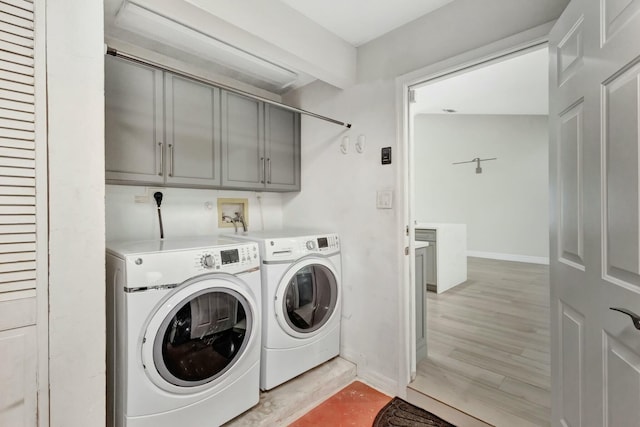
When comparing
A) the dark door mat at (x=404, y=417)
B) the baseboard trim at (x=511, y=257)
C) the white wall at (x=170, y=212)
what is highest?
the white wall at (x=170, y=212)

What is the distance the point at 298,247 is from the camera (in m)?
1.94

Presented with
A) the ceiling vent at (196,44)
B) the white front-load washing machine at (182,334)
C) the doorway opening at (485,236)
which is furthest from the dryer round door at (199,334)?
the ceiling vent at (196,44)

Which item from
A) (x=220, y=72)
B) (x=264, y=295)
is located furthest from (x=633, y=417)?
(x=220, y=72)

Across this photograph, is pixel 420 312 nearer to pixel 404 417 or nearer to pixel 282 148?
pixel 404 417

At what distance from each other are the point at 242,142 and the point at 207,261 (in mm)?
1048

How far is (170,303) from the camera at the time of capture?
1.34 meters

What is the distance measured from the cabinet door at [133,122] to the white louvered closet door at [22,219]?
0.70 m

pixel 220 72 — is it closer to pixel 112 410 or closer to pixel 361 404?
pixel 112 410

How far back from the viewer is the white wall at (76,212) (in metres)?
0.96

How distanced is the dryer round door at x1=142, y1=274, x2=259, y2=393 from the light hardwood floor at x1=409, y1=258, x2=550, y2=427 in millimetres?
1183

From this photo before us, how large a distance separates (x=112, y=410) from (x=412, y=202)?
1.98m

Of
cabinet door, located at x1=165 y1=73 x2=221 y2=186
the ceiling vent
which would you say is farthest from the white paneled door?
cabinet door, located at x1=165 y1=73 x2=221 y2=186

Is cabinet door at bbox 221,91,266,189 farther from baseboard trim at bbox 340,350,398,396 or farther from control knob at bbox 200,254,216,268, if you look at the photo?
baseboard trim at bbox 340,350,398,396

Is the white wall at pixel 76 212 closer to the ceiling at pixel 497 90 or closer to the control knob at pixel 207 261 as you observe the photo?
the control knob at pixel 207 261
